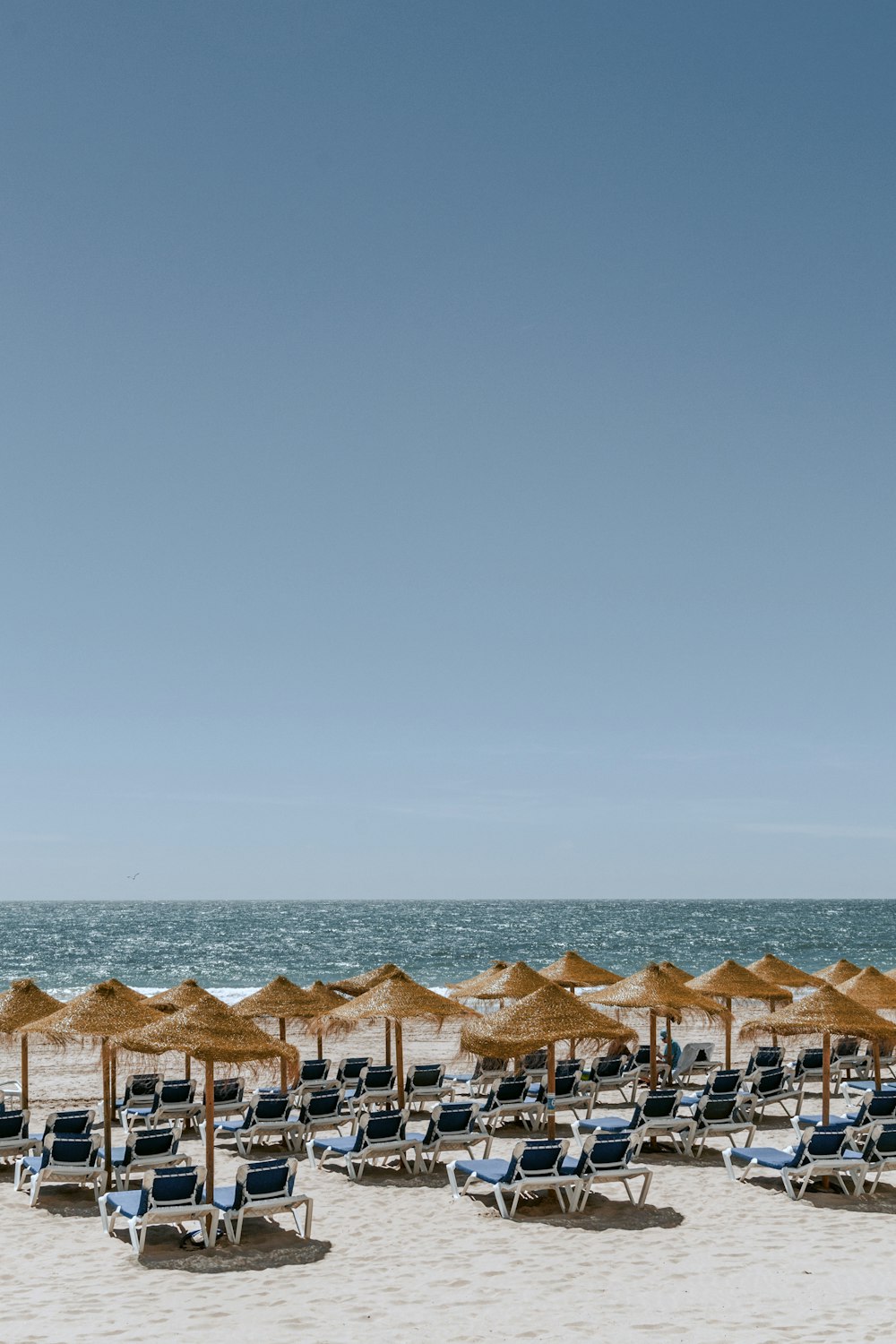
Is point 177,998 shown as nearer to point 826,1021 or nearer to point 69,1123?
point 69,1123

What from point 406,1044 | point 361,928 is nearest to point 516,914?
point 361,928

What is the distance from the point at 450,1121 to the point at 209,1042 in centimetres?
364

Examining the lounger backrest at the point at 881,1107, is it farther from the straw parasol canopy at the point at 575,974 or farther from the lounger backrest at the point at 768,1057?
the straw parasol canopy at the point at 575,974

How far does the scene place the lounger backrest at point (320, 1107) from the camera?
14.0m

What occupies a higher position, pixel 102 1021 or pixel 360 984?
pixel 102 1021

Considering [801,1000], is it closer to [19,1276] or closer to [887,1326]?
[887,1326]

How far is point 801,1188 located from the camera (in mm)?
11078

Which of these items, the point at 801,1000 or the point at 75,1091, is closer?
the point at 801,1000

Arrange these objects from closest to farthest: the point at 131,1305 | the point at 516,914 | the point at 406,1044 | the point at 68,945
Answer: the point at 131,1305 → the point at 406,1044 → the point at 68,945 → the point at 516,914

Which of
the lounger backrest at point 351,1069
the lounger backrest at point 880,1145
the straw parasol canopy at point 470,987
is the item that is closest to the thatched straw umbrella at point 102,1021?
the lounger backrest at point 351,1069

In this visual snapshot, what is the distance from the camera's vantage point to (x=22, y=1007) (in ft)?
46.6

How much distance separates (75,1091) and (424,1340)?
12649 mm

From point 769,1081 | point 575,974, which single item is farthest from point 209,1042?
point 575,974

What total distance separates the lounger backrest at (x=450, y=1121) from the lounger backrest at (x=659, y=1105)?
1.92 meters
